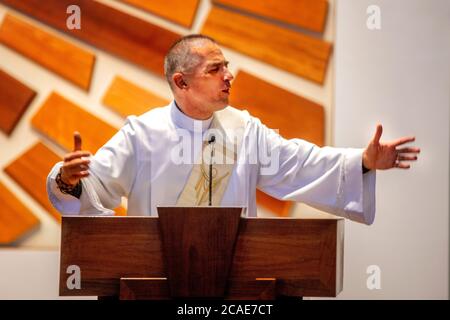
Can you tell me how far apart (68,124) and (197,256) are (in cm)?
186

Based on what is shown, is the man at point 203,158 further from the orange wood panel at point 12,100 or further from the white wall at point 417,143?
the orange wood panel at point 12,100

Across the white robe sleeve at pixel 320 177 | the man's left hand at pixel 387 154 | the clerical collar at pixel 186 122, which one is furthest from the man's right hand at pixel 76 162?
the man's left hand at pixel 387 154

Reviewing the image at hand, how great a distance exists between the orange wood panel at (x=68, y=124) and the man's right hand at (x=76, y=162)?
1.32 m

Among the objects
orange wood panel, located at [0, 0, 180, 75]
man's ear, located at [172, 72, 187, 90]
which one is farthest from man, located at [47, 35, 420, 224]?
orange wood panel, located at [0, 0, 180, 75]

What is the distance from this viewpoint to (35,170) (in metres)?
3.90

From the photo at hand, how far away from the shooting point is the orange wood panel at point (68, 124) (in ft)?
12.7

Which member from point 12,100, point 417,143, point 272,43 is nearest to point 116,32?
point 12,100

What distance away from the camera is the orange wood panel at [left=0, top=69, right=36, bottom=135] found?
3949 mm

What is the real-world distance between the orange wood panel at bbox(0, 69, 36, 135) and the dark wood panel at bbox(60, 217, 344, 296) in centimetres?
180

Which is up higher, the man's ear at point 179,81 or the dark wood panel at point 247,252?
the man's ear at point 179,81

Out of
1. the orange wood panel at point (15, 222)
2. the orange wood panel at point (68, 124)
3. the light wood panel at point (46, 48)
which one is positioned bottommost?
the orange wood panel at point (15, 222)

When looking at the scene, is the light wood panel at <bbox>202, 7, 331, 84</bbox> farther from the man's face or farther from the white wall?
the man's face

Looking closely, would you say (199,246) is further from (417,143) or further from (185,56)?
(417,143)

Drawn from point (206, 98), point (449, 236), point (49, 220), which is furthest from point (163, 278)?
point (449, 236)
